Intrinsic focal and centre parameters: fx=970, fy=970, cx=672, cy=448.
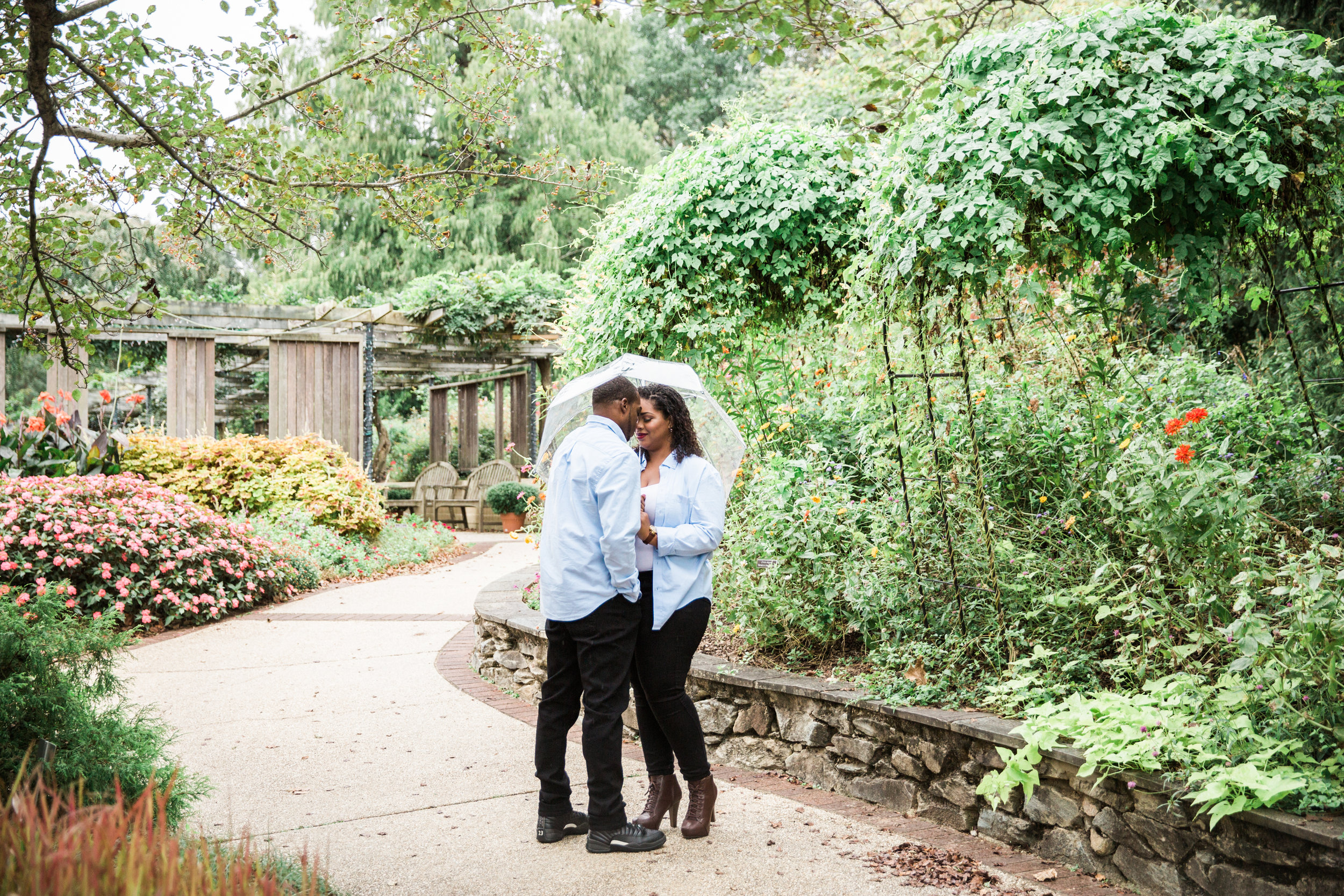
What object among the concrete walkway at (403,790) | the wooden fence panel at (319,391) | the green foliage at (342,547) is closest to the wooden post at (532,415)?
the wooden fence panel at (319,391)

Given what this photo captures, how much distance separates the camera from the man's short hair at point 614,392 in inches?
132

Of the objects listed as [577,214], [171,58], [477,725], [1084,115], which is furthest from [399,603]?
[577,214]

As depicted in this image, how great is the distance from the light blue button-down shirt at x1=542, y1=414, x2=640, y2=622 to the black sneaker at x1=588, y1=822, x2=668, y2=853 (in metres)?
0.74

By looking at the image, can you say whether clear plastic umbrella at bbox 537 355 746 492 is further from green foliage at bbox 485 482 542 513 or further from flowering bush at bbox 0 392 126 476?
green foliage at bbox 485 482 542 513

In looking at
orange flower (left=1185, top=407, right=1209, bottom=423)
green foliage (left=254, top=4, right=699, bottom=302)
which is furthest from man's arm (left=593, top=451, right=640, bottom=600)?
green foliage (left=254, top=4, right=699, bottom=302)

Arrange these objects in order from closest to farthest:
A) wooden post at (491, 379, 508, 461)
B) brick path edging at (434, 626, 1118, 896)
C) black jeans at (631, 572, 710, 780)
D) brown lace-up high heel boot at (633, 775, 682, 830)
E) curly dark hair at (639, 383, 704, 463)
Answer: brick path edging at (434, 626, 1118, 896), black jeans at (631, 572, 710, 780), brown lace-up high heel boot at (633, 775, 682, 830), curly dark hair at (639, 383, 704, 463), wooden post at (491, 379, 508, 461)

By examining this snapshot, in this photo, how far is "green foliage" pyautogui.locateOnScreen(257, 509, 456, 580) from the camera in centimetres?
984

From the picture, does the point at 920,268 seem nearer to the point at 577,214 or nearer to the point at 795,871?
the point at 795,871

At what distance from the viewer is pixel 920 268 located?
3.63 metres

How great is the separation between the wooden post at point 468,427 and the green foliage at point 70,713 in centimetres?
1612

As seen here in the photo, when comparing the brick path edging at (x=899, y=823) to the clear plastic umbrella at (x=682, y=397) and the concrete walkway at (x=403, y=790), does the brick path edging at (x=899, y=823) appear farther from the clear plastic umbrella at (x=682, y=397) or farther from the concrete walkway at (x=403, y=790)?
the clear plastic umbrella at (x=682, y=397)

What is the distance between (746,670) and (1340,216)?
2.92 m

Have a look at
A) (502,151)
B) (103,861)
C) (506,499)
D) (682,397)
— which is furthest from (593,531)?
(502,151)

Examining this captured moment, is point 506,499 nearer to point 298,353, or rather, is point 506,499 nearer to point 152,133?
point 298,353
